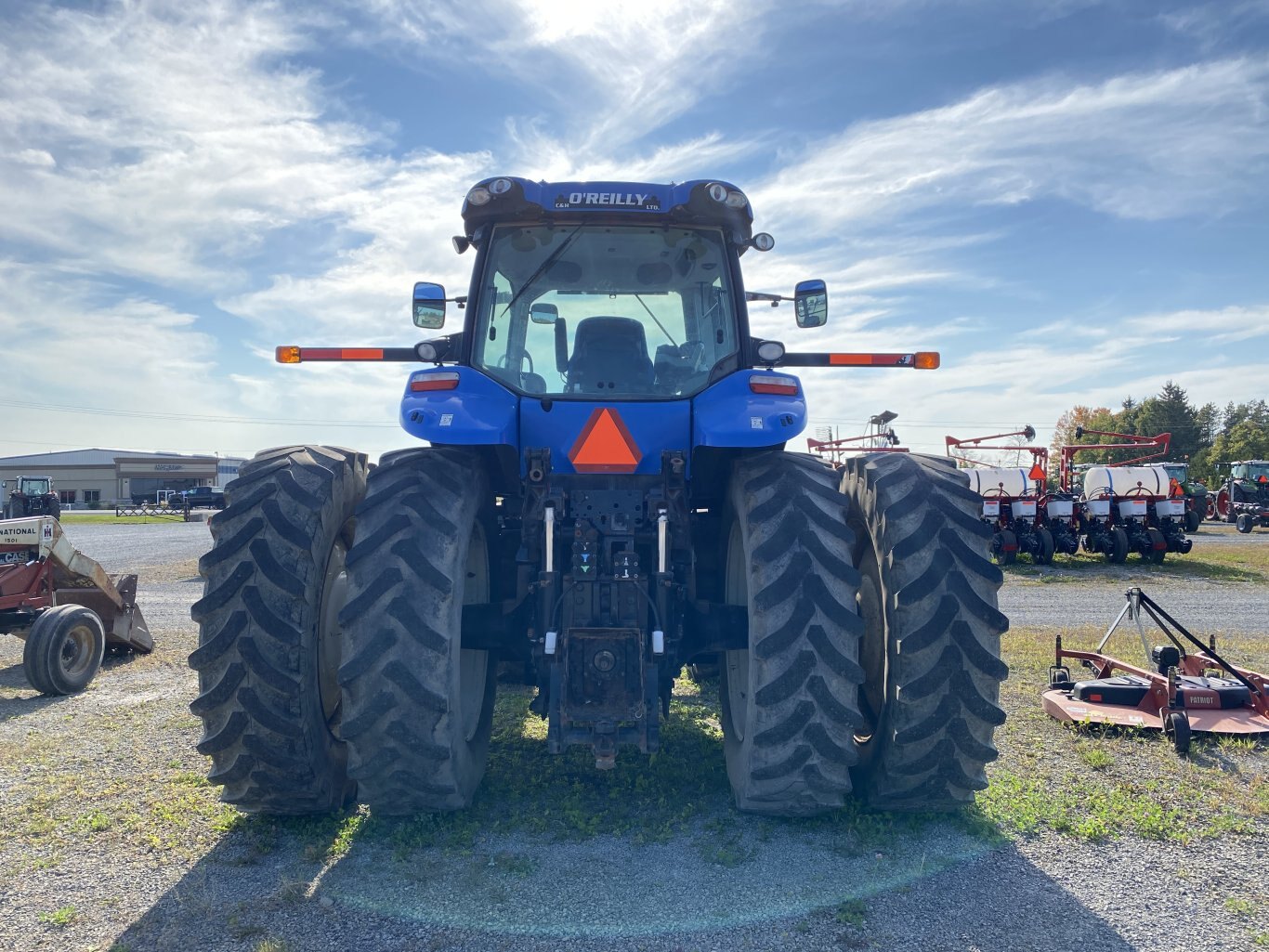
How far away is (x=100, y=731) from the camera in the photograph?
5770 mm

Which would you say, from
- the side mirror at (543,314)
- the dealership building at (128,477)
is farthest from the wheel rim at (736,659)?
the dealership building at (128,477)

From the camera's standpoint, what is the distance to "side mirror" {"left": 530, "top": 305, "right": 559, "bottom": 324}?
4758 millimetres

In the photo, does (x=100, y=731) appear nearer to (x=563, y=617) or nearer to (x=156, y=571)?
(x=563, y=617)

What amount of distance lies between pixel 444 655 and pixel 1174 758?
4.25m

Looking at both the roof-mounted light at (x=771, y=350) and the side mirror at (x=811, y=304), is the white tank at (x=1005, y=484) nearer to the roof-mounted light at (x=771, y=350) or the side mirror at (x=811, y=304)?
the side mirror at (x=811, y=304)

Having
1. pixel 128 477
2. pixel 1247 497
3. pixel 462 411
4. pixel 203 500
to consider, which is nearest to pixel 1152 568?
pixel 462 411

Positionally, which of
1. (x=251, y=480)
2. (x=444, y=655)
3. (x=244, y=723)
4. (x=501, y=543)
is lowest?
(x=244, y=723)

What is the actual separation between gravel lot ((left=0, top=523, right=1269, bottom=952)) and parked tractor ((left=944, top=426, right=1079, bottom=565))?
15.9 m

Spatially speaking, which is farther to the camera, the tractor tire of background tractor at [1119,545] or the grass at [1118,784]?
the tractor tire of background tractor at [1119,545]

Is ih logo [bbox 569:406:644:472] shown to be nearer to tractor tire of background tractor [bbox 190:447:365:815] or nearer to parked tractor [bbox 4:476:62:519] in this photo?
tractor tire of background tractor [bbox 190:447:365:815]

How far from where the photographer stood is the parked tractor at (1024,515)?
62.1ft

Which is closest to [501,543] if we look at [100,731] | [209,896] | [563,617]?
[563,617]

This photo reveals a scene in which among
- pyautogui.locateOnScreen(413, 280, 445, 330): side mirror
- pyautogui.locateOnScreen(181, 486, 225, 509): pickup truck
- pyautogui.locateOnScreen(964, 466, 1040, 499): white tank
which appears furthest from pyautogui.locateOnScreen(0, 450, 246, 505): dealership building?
pyautogui.locateOnScreen(413, 280, 445, 330): side mirror

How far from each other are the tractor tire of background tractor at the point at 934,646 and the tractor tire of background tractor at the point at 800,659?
0.24 meters
